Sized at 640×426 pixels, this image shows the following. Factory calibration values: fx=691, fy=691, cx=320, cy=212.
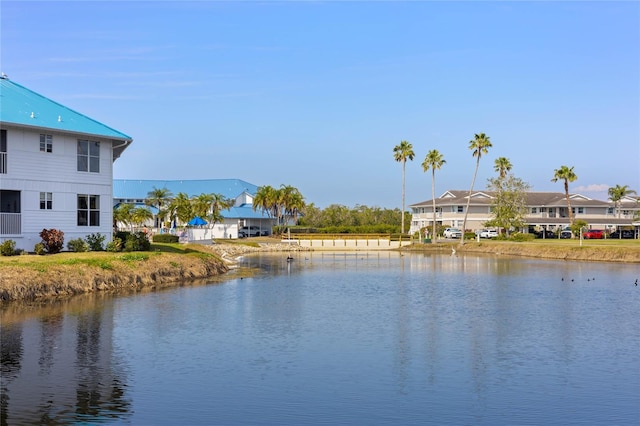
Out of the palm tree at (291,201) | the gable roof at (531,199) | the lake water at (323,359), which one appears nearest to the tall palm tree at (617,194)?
the gable roof at (531,199)

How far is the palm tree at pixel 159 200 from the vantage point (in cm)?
10759

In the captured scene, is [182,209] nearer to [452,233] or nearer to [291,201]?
[291,201]

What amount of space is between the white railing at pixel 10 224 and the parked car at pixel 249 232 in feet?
241

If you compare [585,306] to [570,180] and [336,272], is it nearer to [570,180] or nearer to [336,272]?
[336,272]

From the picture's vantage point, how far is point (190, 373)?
18938 millimetres

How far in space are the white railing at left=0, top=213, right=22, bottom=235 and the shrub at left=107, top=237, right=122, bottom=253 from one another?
5328 mm

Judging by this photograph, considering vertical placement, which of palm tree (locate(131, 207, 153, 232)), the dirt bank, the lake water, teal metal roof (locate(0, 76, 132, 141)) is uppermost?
teal metal roof (locate(0, 76, 132, 141))

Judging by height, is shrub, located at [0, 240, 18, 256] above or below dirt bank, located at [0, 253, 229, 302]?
above

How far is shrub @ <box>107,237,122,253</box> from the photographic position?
41.3m

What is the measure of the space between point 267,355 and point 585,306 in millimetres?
18426

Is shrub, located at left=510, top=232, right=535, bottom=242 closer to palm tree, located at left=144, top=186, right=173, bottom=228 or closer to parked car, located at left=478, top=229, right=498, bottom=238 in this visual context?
parked car, located at left=478, top=229, right=498, bottom=238

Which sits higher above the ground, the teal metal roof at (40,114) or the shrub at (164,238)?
the teal metal roof at (40,114)

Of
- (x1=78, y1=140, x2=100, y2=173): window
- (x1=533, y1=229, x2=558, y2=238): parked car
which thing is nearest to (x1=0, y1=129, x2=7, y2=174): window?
(x1=78, y1=140, x2=100, y2=173): window

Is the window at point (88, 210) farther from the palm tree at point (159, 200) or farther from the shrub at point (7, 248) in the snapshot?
the palm tree at point (159, 200)
